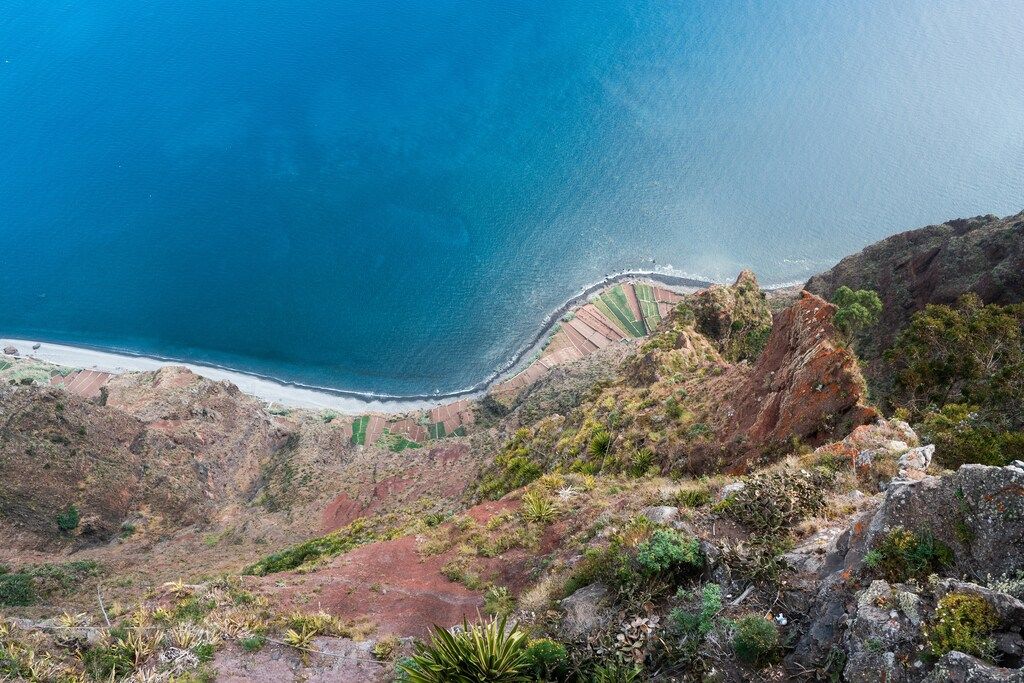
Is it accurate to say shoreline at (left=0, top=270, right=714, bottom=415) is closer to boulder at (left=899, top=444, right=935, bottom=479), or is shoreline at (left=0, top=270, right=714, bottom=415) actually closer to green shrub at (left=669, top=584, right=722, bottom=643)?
boulder at (left=899, top=444, right=935, bottom=479)

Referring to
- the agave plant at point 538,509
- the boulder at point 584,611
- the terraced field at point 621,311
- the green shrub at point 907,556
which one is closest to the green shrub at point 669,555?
the boulder at point 584,611

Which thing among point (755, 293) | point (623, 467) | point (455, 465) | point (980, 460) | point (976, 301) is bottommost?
point (980, 460)

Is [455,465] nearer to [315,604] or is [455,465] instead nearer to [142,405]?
[315,604]

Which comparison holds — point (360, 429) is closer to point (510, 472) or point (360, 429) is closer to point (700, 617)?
point (510, 472)

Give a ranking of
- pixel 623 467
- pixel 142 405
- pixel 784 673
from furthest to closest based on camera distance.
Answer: pixel 142 405, pixel 623 467, pixel 784 673

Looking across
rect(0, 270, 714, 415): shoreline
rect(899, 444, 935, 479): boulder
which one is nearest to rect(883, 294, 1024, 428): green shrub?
rect(899, 444, 935, 479): boulder

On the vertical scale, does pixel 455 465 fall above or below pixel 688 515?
above

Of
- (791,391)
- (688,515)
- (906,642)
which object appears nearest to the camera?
(906,642)

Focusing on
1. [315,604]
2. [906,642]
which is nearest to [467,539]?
[315,604]
